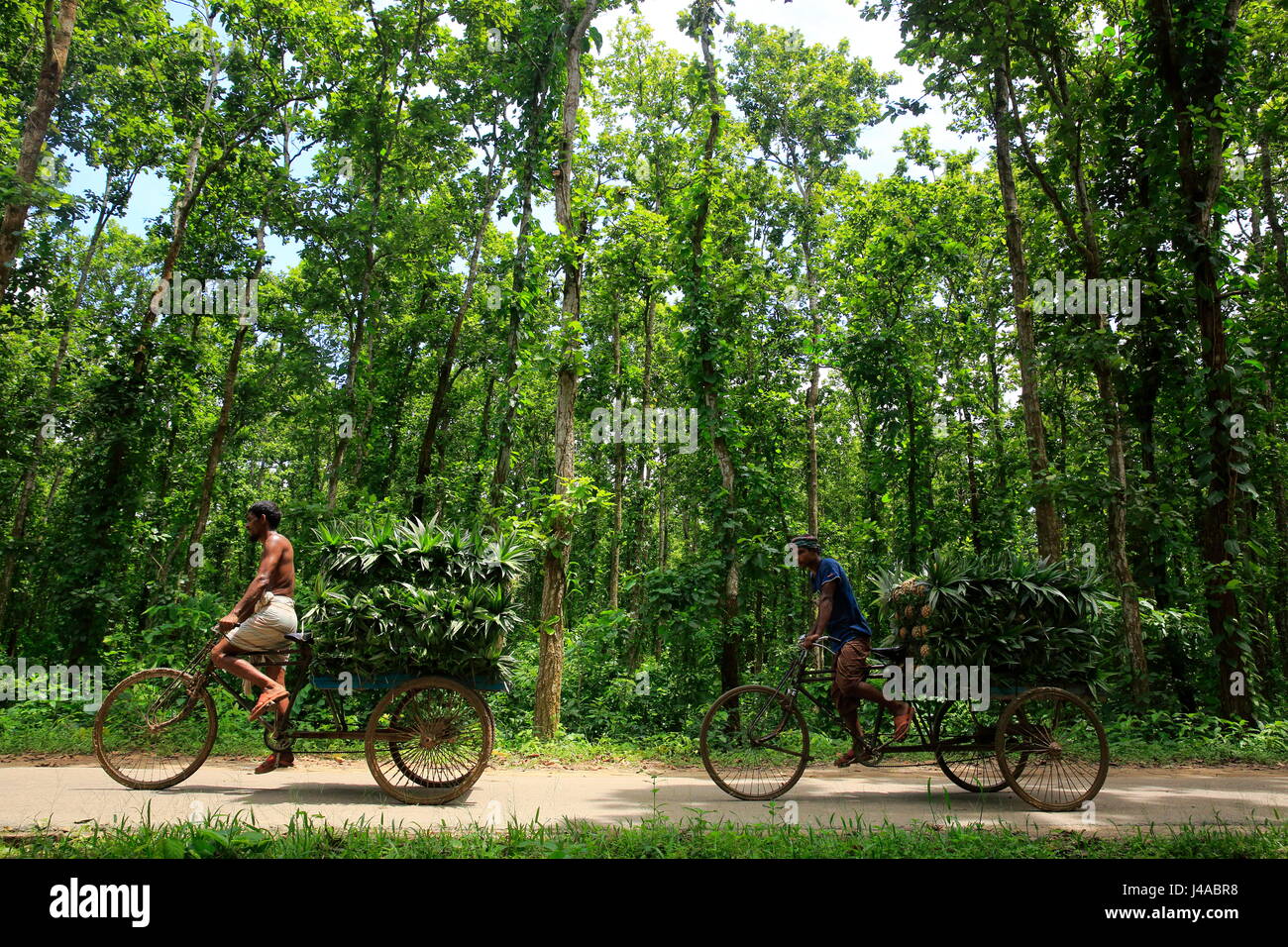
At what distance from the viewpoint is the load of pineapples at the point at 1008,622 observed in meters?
5.83

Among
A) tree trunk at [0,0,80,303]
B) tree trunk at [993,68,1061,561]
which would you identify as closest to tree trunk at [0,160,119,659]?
tree trunk at [0,0,80,303]

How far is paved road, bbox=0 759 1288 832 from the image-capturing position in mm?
4992

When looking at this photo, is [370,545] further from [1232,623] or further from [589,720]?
[1232,623]

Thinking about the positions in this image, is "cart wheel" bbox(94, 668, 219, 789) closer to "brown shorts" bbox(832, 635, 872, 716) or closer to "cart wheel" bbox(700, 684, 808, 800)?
"cart wheel" bbox(700, 684, 808, 800)

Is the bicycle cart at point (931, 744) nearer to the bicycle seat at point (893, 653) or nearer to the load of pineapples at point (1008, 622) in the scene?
the bicycle seat at point (893, 653)

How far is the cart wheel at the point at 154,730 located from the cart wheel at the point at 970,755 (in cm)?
578

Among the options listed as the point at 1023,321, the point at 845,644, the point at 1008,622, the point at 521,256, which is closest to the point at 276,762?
the point at 845,644

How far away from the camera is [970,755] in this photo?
6258 mm

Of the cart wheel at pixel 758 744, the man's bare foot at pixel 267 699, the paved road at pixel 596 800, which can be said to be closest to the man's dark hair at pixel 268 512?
the man's bare foot at pixel 267 699

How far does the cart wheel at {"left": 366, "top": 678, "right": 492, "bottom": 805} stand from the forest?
714 millimetres

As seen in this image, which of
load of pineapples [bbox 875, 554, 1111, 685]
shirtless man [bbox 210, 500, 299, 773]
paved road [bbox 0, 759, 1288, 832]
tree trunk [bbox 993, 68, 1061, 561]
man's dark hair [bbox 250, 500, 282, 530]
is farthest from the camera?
tree trunk [bbox 993, 68, 1061, 561]

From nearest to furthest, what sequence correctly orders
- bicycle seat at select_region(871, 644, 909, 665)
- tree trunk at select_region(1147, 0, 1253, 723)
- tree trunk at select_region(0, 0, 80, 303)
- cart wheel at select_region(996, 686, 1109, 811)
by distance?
cart wheel at select_region(996, 686, 1109, 811)
bicycle seat at select_region(871, 644, 909, 665)
tree trunk at select_region(0, 0, 80, 303)
tree trunk at select_region(1147, 0, 1253, 723)
